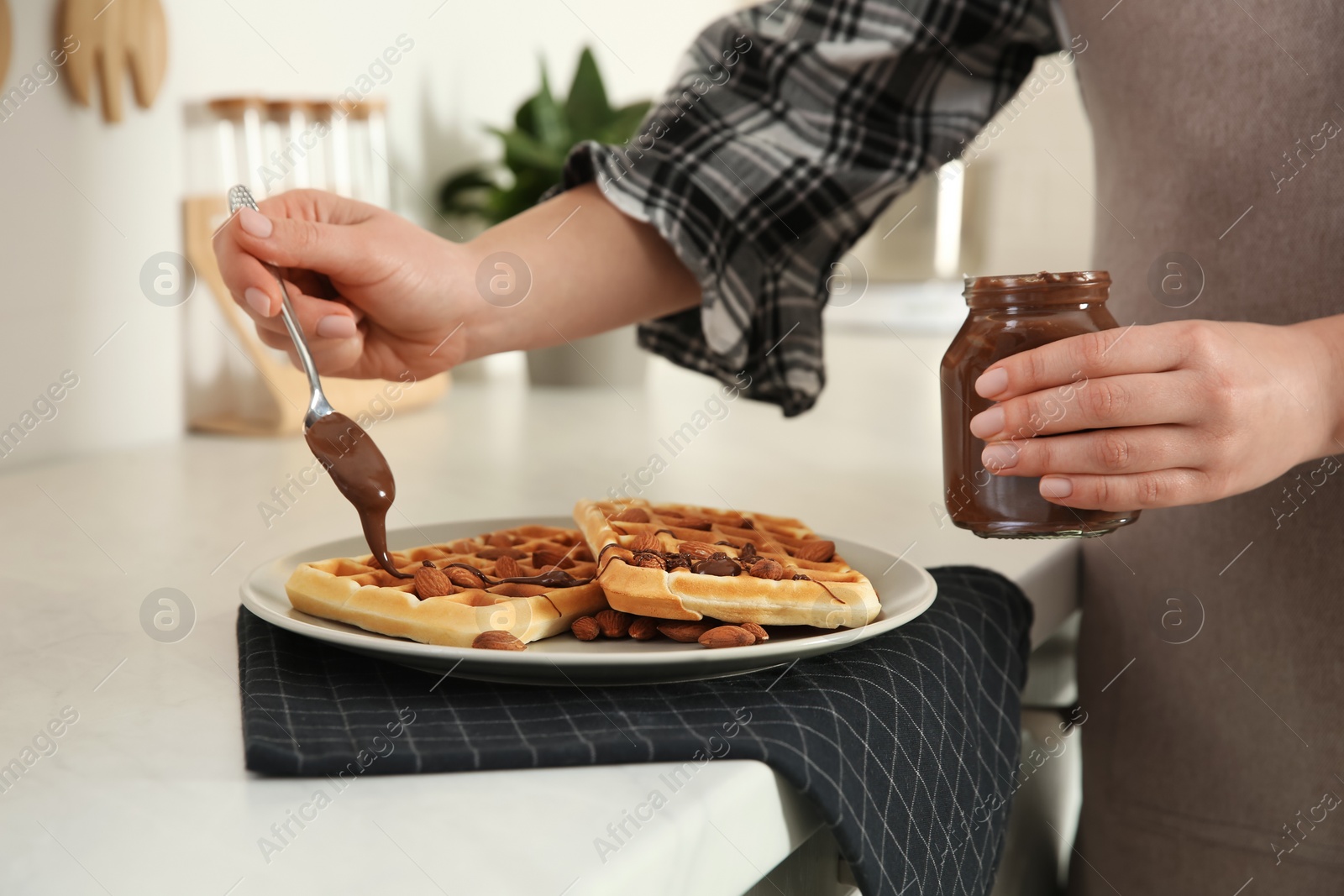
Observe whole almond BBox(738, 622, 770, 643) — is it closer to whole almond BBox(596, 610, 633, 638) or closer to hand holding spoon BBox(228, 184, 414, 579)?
whole almond BBox(596, 610, 633, 638)

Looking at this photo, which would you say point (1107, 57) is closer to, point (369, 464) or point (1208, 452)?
point (1208, 452)

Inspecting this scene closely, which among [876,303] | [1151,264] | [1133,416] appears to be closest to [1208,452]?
[1133,416]

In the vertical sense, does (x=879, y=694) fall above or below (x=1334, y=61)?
below

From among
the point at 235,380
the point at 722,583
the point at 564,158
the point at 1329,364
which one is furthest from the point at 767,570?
the point at 564,158

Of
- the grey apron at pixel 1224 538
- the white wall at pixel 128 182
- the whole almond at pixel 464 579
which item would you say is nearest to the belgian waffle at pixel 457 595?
the whole almond at pixel 464 579

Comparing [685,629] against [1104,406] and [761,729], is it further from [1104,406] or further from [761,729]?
[1104,406]

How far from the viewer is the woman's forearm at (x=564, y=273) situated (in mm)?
863

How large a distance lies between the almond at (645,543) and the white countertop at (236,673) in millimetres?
145

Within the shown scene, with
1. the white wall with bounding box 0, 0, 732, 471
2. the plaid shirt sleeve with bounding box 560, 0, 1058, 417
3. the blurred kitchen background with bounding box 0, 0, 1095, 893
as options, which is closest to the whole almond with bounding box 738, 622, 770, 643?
the blurred kitchen background with bounding box 0, 0, 1095, 893

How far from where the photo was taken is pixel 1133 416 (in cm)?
56

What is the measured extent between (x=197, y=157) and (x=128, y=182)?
0.11 metres

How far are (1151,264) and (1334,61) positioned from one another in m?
0.18

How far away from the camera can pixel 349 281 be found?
0.77m

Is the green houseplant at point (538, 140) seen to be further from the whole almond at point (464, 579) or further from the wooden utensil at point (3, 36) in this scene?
the whole almond at point (464, 579)
